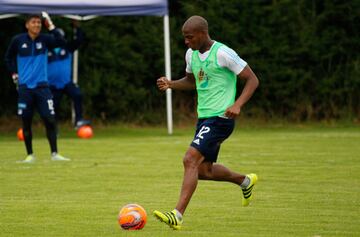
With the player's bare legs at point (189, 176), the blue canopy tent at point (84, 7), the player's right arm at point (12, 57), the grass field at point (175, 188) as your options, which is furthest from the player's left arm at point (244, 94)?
the blue canopy tent at point (84, 7)

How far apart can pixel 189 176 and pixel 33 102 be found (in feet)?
24.4

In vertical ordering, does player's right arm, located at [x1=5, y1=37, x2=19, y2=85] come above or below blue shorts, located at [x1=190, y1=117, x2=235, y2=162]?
below

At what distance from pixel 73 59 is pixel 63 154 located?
7.45 meters

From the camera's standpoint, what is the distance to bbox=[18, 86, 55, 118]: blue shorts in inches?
632

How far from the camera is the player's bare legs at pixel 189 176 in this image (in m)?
9.05

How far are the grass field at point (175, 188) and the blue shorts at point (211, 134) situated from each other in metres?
0.70

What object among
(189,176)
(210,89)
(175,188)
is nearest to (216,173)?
(189,176)

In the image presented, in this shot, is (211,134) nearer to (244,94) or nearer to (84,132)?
(244,94)

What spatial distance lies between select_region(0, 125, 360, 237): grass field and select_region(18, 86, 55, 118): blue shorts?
85cm

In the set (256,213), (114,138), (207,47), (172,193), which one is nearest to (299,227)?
(256,213)

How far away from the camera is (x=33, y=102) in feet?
53.1

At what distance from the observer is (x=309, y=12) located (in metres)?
25.9

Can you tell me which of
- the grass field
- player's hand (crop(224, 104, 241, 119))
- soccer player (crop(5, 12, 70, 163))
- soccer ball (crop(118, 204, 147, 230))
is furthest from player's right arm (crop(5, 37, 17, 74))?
soccer ball (crop(118, 204, 147, 230))

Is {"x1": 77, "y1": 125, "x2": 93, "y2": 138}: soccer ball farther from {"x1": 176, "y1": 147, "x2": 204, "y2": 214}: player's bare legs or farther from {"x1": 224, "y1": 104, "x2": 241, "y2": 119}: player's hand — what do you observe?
{"x1": 224, "y1": 104, "x2": 241, "y2": 119}: player's hand
